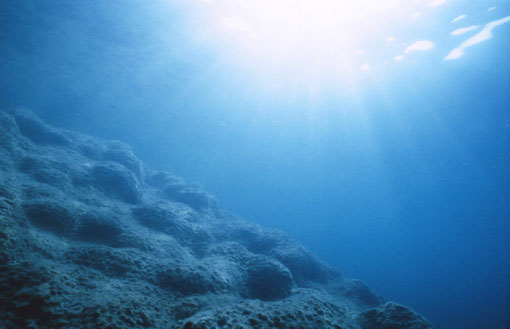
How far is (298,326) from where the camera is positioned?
243 centimetres

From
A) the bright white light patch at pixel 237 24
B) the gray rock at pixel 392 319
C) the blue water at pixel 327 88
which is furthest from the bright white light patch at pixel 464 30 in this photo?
the gray rock at pixel 392 319

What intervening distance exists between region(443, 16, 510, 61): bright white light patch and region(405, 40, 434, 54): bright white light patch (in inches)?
69.4

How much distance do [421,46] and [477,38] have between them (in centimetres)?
298

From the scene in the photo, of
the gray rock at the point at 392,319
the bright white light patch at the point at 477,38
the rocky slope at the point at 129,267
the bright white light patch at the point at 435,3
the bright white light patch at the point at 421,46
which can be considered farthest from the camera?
the bright white light patch at the point at 421,46

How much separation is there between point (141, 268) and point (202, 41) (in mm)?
20469

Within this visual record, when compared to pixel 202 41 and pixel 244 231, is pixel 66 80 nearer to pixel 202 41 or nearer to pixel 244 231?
pixel 202 41

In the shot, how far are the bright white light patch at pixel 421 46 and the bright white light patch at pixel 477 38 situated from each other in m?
1.76

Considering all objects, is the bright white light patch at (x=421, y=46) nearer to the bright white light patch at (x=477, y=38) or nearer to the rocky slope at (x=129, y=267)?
the bright white light patch at (x=477, y=38)

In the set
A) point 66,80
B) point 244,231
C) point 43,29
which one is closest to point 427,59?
point 244,231

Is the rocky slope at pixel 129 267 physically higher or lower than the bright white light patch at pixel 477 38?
lower

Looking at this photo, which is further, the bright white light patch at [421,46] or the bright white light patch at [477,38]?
the bright white light patch at [421,46]

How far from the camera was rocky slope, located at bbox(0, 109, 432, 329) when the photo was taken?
227cm

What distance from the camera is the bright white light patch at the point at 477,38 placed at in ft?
42.4

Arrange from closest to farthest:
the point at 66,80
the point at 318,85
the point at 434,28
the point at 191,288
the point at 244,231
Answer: the point at 191,288, the point at 244,231, the point at 434,28, the point at 318,85, the point at 66,80
